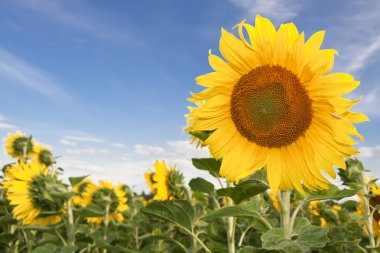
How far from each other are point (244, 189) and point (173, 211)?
0.91 m

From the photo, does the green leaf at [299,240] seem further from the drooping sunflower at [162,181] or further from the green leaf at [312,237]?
the drooping sunflower at [162,181]

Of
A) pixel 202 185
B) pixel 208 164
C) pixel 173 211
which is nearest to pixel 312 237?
pixel 208 164

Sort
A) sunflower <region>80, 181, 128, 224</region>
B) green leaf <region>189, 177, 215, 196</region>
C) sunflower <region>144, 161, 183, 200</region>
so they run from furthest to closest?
sunflower <region>80, 181, 128, 224</region> < sunflower <region>144, 161, 183, 200</region> < green leaf <region>189, 177, 215, 196</region>

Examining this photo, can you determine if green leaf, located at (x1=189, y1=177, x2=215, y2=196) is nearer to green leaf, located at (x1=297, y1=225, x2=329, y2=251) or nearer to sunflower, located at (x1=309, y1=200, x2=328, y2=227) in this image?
green leaf, located at (x1=297, y1=225, x2=329, y2=251)

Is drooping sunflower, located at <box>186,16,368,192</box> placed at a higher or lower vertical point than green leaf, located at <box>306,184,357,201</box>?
higher

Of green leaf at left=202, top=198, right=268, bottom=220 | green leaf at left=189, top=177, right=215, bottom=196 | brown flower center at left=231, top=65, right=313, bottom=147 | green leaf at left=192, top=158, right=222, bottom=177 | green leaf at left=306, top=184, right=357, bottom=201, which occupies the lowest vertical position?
green leaf at left=202, top=198, right=268, bottom=220

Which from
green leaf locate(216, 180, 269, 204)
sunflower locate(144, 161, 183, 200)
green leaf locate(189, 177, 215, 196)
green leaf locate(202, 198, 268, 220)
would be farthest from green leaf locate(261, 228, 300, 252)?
sunflower locate(144, 161, 183, 200)

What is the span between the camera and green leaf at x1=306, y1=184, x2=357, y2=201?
2.48 meters

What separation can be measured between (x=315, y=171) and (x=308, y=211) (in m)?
6.19

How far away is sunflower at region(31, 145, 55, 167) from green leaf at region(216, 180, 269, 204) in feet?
25.7

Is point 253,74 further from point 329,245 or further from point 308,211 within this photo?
point 308,211

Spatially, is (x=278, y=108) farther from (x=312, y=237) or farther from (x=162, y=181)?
(x=162, y=181)

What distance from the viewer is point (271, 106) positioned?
2150 mm

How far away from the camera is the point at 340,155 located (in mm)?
2109
